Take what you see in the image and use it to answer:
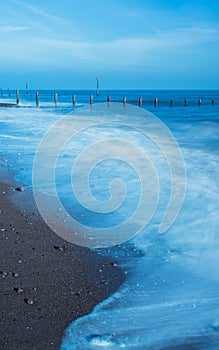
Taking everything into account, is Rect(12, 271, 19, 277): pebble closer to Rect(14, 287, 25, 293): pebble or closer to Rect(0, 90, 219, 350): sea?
Rect(14, 287, 25, 293): pebble

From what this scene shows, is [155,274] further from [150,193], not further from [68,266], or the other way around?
[150,193]

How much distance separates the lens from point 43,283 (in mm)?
3100

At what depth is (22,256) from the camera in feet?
11.7

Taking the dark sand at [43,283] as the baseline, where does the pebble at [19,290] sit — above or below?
above

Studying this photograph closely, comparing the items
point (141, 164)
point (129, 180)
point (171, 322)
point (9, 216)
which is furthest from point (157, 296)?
point (141, 164)

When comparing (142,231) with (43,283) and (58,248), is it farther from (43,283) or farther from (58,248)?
(43,283)

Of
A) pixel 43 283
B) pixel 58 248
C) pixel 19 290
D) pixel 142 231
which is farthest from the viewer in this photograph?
pixel 142 231

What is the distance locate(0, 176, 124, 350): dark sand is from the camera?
2.49 meters

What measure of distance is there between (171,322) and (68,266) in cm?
116

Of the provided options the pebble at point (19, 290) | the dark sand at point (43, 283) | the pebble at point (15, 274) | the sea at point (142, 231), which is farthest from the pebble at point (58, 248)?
the pebble at point (19, 290)

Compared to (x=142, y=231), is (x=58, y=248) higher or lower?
higher

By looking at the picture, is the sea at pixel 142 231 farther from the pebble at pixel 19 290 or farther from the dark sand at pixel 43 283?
the pebble at pixel 19 290

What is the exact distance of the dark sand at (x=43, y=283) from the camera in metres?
2.49

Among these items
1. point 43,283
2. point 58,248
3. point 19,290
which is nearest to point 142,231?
point 58,248
